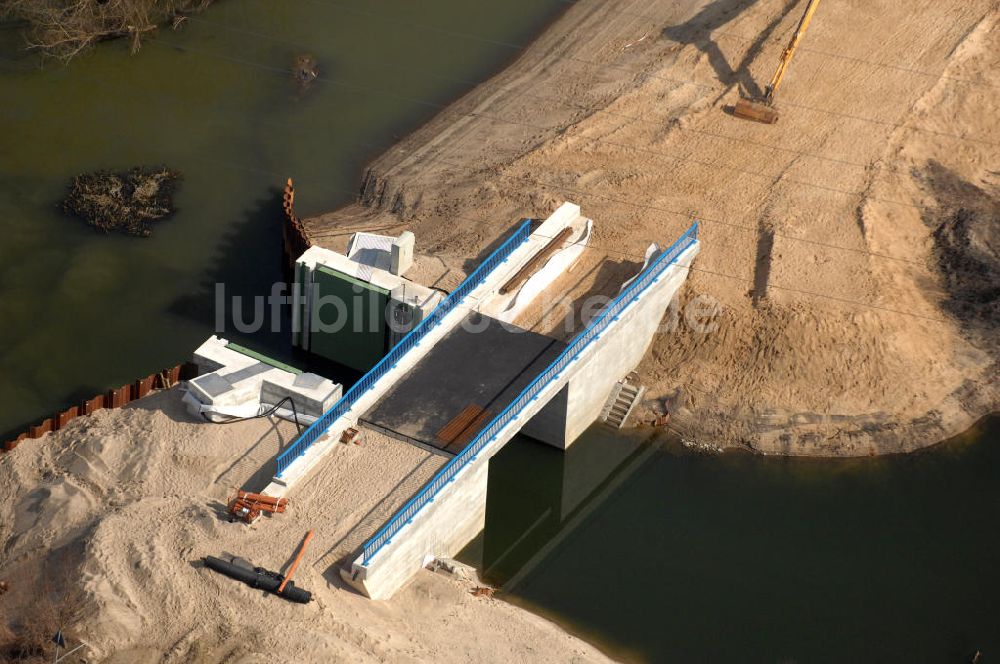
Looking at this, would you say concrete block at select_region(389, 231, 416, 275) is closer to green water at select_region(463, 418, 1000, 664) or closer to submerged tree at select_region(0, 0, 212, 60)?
green water at select_region(463, 418, 1000, 664)

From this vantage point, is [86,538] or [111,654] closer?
[111,654]

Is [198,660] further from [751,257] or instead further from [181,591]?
[751,257]

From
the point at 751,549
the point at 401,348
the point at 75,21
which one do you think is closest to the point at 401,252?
the point at 401,348

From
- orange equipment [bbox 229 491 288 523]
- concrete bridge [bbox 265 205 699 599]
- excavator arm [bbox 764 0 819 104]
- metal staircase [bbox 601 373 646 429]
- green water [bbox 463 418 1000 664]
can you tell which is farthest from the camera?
excavator arm [bbox 764 0 819 104]

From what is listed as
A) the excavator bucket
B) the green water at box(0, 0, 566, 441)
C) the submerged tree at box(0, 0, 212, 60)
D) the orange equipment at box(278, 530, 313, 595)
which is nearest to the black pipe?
the orange equipment at box(278, 530, 313, 595)

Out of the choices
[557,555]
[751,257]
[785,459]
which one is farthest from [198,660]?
[751,257]

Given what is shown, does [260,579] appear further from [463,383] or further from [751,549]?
[751,549]
